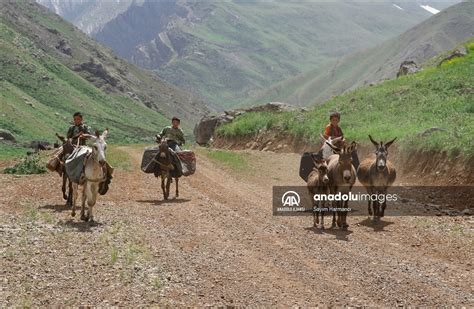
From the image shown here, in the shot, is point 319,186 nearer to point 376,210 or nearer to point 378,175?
point 378,175

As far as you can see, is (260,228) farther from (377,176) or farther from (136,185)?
(136,185)

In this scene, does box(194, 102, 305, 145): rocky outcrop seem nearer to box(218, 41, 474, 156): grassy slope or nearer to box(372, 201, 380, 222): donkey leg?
box(218, 41, 474, 156): grassy slope

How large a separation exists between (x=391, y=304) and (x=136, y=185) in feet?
57.5

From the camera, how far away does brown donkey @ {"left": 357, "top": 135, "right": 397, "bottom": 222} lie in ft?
57.7

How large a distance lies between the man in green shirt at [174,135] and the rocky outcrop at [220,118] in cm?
3115

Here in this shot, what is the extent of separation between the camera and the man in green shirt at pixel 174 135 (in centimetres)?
2341

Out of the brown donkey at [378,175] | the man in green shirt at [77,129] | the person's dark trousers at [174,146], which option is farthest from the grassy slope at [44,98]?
the brown donkey at [378,175]

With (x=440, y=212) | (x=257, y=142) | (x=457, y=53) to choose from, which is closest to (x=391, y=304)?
(x=440, y=212)

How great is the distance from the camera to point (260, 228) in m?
16.5

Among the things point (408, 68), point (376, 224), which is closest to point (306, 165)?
point (376, 224)

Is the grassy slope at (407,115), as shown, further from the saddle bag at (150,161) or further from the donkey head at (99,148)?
the donkey head at (99,148)

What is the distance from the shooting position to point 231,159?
124ft

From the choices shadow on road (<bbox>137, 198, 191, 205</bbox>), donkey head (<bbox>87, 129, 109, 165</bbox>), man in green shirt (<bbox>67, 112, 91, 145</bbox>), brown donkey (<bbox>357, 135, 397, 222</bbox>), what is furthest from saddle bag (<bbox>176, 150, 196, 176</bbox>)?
brown donkey (<bbox>357, 135, 397, 222</bbox>)

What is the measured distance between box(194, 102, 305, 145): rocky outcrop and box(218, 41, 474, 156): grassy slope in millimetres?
2996
